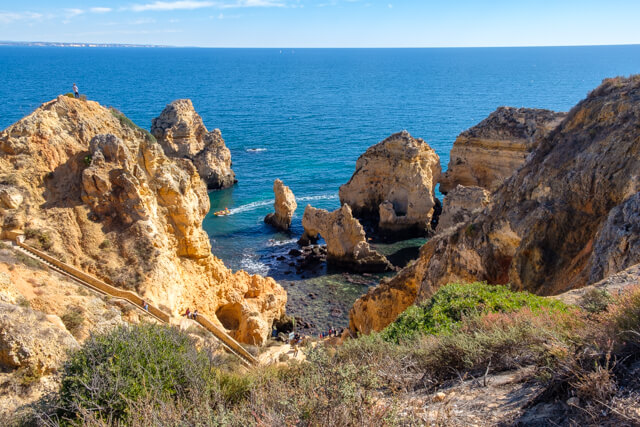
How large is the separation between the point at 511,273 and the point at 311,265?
23.6m

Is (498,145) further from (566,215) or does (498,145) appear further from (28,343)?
(28,343)

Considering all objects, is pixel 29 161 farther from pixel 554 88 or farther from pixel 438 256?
pixel 554 88

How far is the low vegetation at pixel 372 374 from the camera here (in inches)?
227

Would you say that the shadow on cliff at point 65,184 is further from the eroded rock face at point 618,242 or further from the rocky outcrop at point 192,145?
the rocky outcrop at point 192,145

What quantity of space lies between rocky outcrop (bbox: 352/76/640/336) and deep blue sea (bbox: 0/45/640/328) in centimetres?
1441

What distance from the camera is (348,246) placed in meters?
36.5

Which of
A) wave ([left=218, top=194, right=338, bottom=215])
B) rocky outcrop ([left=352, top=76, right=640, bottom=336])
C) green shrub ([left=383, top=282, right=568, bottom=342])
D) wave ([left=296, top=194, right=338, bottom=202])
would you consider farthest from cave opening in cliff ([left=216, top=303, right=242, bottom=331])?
wave ([left=296, top=194, right=338, bottom=202])

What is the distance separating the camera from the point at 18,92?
368 feet

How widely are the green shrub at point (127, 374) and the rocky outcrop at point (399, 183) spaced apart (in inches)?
1364

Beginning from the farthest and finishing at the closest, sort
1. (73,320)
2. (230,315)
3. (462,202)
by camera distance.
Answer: (462,202), (230,315), (73,320)

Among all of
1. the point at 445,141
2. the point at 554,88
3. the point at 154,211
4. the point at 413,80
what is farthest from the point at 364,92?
the point at 154,211

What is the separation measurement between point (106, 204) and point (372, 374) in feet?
50.5

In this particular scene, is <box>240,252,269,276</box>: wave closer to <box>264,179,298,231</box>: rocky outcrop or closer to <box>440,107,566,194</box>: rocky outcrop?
<box>264,179,298,231</box>: rocky outcrop

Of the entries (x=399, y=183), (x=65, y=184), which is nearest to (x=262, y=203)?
(x=399, y=183)
